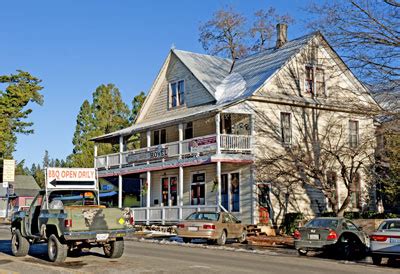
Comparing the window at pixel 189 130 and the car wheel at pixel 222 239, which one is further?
the window at pixel 189 130

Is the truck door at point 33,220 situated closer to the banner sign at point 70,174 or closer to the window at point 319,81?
the banner sign at point 70,174

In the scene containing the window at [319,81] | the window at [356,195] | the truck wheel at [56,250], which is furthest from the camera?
the window at [319,81]

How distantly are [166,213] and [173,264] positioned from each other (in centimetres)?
1644

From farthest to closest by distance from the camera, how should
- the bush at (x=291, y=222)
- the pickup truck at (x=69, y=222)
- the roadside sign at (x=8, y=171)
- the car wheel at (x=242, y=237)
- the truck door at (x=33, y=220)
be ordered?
the roadside sign at (x=8, y=171) < the bush at (x=291, y=222) < the car wheel at (x=242, y=237) < the truck door at (x=33, y=220) < the pickup truck at (x=69, y=222)

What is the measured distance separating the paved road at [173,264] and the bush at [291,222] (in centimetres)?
1060

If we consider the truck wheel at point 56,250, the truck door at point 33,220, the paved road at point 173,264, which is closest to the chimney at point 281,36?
the paved road at point 173,264

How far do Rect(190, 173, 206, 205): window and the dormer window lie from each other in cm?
506

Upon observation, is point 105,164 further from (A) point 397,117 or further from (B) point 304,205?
(A) point 397,117

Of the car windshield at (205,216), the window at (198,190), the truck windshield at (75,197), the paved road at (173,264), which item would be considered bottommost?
the paved road at (173,264)

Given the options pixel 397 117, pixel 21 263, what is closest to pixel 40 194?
pixel 21 263

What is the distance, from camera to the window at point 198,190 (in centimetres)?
3184

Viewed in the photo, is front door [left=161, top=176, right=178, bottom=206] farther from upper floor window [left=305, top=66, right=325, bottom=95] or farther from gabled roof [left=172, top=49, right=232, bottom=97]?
upper floor window [left=305, top=66, right=325, bottom=95]

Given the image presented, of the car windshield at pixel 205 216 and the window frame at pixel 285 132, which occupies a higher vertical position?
the window frame at pixel 285 132

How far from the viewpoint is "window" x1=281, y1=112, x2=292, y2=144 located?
3083 cm
